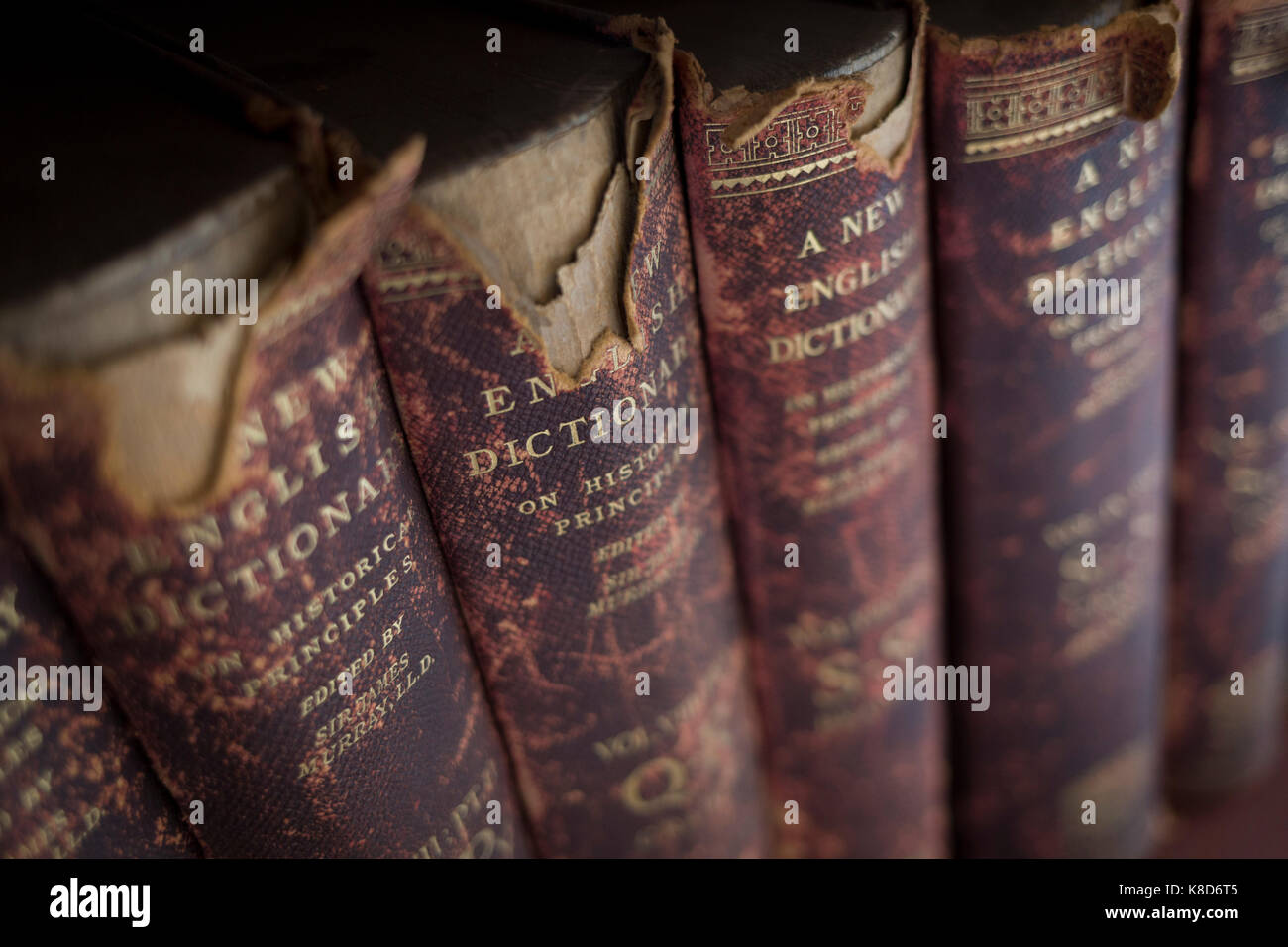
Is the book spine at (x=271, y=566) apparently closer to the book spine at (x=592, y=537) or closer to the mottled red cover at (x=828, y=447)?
the book spine at (x=592, y=537)

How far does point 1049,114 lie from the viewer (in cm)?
47

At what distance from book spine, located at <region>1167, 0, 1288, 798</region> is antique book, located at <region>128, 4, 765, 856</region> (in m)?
0.28

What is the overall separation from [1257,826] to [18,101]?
883 millimetres

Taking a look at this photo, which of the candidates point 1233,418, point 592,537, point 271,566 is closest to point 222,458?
point 271,566

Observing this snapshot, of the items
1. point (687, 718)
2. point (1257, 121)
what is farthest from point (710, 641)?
point (1257, 121)

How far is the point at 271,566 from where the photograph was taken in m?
0.38

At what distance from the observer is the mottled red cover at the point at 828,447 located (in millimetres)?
447

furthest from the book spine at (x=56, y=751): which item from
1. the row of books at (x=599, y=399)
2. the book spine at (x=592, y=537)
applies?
the book spine at (x=592, y=537)

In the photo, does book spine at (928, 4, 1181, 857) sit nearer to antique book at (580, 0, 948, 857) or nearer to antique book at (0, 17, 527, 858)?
antique book at (580, 0, 948, 857)

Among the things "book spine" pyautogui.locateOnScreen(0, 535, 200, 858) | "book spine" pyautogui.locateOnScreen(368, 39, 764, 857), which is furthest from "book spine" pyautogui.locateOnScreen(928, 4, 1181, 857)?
"book spine" pyautogui.locateOnScreen(0, 535, 200, 858)

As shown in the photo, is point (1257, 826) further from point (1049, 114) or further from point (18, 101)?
point (18, 101)

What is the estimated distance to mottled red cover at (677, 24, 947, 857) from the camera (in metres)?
0.45

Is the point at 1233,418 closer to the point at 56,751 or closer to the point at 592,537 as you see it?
the point at 592,537

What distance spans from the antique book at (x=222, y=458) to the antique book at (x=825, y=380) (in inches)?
6.2
